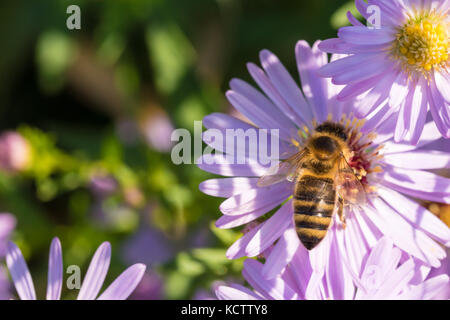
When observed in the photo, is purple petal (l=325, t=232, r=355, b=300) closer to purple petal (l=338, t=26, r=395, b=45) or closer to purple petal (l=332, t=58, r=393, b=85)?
purple petal (l=332, t=58, r=393, b=85)

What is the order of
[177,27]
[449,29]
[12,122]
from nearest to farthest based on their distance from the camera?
[449,29] < [177,27] < [12,122]

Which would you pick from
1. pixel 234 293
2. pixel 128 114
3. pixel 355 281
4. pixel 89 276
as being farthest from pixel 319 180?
pixel 128 114

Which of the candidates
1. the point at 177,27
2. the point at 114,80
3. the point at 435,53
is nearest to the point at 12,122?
the point at 114,80

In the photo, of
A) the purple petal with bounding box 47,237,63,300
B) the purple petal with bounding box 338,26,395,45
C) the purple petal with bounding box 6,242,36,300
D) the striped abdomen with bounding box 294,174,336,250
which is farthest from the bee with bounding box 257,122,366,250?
the purple petal with bounding box 6,242,36,300

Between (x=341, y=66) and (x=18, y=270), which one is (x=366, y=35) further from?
(x=18, y=270)
